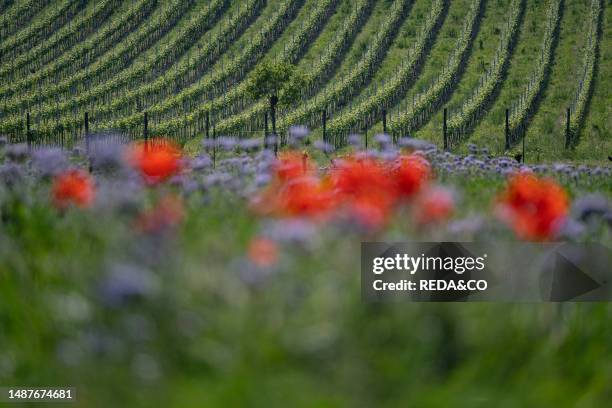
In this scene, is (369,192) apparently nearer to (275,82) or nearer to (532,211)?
(532,211)

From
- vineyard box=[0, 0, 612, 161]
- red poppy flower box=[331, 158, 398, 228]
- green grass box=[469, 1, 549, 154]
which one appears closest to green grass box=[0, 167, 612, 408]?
red poppy flower box=[331, 158, 398, 228]

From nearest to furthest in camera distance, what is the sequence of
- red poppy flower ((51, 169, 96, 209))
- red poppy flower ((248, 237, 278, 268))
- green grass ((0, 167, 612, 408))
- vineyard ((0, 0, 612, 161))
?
green grass ((0, 167, 612, 408)) < red poppy flower ((248, 237, 278, 268)) < red poppy flower ((51, 169, 96, 209)) < vineyard ((0, 0, 612, 161))

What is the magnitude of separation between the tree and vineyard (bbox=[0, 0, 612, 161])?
18.2 inches

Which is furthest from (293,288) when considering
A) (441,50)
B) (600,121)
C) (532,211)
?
(441,50)

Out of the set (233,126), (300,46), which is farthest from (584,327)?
(300,46)

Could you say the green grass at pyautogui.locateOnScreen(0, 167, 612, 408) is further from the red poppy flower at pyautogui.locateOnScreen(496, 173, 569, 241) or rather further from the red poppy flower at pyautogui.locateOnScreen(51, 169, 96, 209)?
the red poppy flower at pyautogui.locateOnScreen(51, 169, 96, 209)

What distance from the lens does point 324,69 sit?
34250mm

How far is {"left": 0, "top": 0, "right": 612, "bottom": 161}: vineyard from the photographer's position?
28.7 m

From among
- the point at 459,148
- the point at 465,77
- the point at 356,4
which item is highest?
the point at 356,4

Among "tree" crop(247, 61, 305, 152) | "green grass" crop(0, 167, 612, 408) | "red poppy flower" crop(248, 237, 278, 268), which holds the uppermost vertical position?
"tree" crop(247, 61, 305, 152)

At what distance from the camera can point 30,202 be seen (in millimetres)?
3910

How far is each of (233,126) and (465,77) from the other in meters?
10.5

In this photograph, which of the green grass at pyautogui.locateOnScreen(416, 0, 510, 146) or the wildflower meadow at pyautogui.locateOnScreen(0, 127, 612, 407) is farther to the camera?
the green grass at pyautogui.locateOnScreen(416, 0, 510, 146)

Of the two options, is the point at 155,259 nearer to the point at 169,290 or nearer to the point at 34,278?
the point at 169,290
